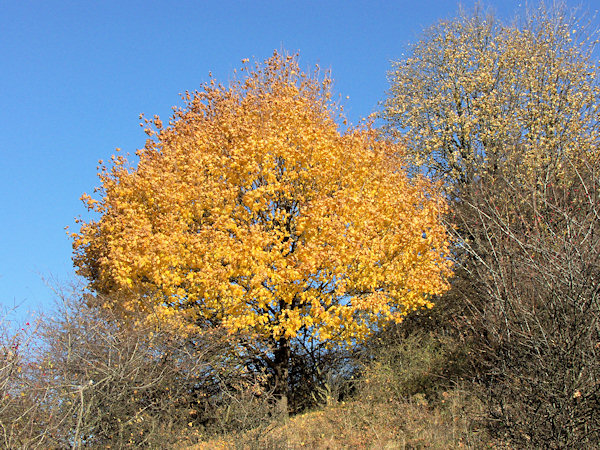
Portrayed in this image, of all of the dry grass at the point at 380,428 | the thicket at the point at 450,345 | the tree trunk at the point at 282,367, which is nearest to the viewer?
the thicket at the point at 450,345

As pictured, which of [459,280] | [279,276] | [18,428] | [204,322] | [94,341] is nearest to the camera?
[18,428]

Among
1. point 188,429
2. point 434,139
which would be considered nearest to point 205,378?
point 188,429

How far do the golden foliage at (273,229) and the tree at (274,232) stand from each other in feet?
0.16

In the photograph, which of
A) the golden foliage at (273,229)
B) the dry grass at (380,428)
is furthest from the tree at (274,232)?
the dry grass at (380,428)

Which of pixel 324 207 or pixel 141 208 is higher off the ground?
pixel 141 208

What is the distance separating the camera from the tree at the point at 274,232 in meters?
13.0

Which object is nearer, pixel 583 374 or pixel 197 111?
pixel 583 374

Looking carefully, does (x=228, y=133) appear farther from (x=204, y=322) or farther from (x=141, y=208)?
(x=204, y=322)

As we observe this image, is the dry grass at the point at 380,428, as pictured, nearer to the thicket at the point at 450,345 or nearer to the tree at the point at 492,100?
the thicket at the point at 450,345

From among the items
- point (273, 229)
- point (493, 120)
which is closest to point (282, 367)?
point (273, 229)

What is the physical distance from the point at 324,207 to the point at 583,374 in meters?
7.32

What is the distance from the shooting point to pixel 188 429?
13.0 meters

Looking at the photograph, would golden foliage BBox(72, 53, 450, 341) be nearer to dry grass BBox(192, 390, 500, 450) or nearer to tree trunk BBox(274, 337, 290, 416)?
tree trunk BBox(274, 337, 290, 416)

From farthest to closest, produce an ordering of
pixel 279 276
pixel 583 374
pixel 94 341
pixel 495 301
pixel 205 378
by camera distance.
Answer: pixel 205 378, pixel 279 276, pixel 94 341, pixel 495 301, pixel 583 374
